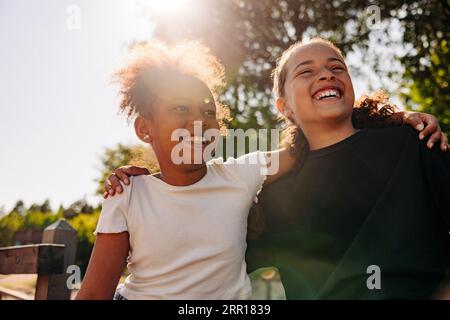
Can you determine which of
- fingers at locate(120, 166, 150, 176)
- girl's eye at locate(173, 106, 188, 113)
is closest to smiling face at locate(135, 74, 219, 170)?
girl's eye at locate(173, 106, 188, 113)

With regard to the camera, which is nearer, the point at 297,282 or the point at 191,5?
the point at 297,282

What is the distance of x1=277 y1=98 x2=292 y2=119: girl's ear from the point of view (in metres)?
2.72

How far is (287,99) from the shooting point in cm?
265

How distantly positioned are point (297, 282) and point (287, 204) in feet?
1.36

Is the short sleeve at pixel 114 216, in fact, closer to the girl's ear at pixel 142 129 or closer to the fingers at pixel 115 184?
the fingers at pixel 115 184

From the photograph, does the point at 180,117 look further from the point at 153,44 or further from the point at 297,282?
the point at 297,282

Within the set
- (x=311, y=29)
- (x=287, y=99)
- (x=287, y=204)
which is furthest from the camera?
(x=311, y=29)

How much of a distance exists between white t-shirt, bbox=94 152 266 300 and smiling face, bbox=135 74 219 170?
0.67ft

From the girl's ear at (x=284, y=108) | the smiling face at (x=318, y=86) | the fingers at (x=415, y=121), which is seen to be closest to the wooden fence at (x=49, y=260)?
the girl's ear at (x=284, y=108)

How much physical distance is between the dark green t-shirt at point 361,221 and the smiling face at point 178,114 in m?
0.53

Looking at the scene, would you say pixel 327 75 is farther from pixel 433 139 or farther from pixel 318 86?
pixel 433 139

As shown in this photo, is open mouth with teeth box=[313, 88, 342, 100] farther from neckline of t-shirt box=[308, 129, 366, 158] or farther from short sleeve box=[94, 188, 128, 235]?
short sleeve box=[94, 188, 128, 235]
